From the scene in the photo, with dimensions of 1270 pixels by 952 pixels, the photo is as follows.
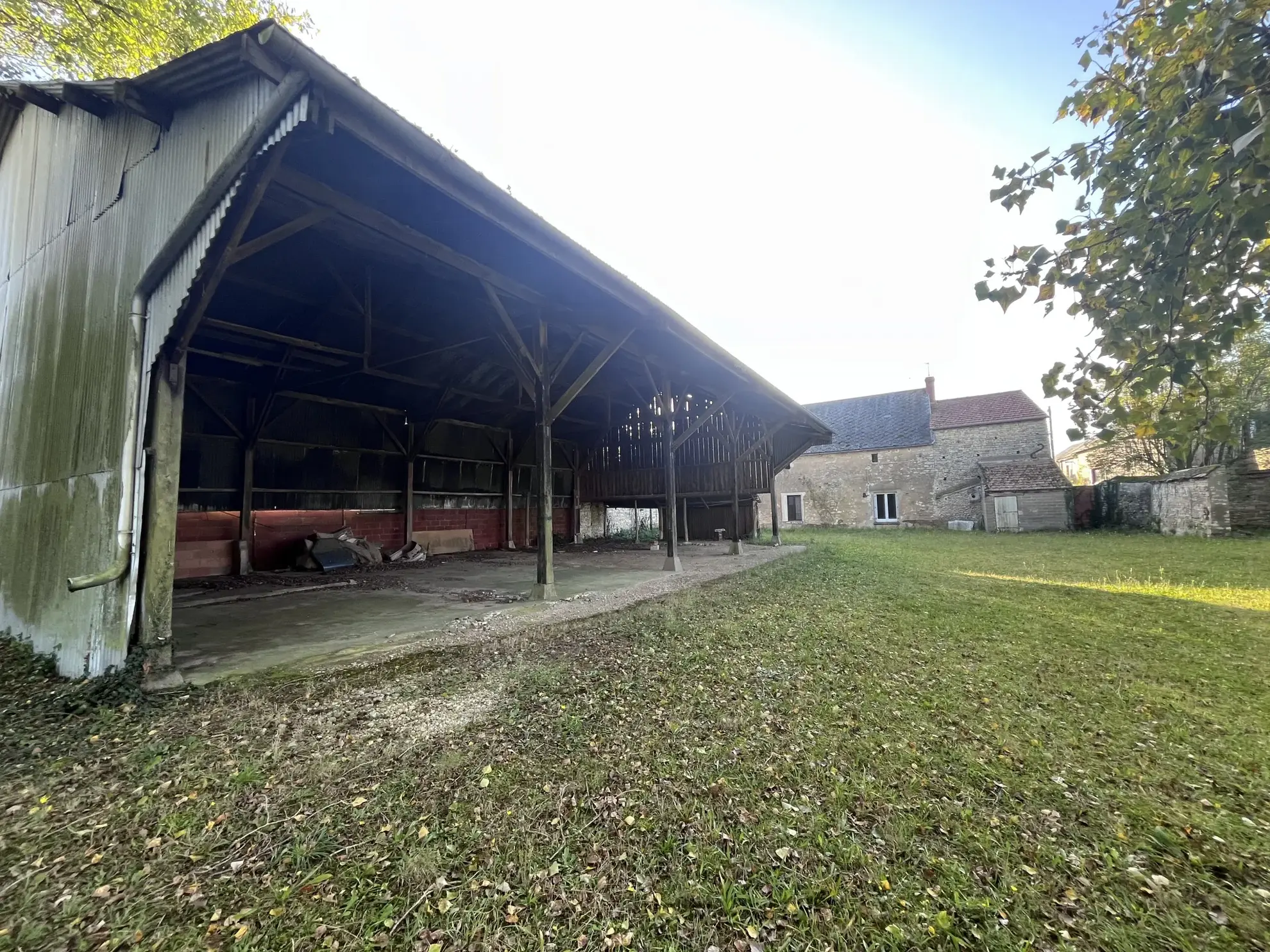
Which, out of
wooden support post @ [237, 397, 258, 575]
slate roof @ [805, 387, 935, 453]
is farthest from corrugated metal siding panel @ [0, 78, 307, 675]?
slate roof @ [805, 387, 935, 453]

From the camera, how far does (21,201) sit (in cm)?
531

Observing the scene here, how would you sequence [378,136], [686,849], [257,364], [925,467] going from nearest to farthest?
[686,849], [378,136], [257,364], [925,467]

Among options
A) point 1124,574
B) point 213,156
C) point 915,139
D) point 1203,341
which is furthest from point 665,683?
point 1124,574

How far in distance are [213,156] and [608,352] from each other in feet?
11.0

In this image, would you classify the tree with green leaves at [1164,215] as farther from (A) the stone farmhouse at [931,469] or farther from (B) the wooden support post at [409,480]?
(A) the stone farmhouse at [931,469]

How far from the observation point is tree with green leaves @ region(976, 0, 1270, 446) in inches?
57.4

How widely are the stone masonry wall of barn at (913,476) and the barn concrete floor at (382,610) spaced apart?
16.5 meters

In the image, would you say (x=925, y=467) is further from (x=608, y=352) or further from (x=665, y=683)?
(x=665, y=683)

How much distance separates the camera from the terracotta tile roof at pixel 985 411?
816 inches

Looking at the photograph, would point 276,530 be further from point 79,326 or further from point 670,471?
point 670,471

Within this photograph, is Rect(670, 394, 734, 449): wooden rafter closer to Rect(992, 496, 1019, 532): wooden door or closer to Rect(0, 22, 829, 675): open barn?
Rect(0, 22, 829, 675): open barn

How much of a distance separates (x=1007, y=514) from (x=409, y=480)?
2047 centimetres

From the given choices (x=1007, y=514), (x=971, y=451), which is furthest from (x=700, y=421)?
(x=971, y=451)

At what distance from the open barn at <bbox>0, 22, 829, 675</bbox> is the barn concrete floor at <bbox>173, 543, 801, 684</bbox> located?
0.48 meters
